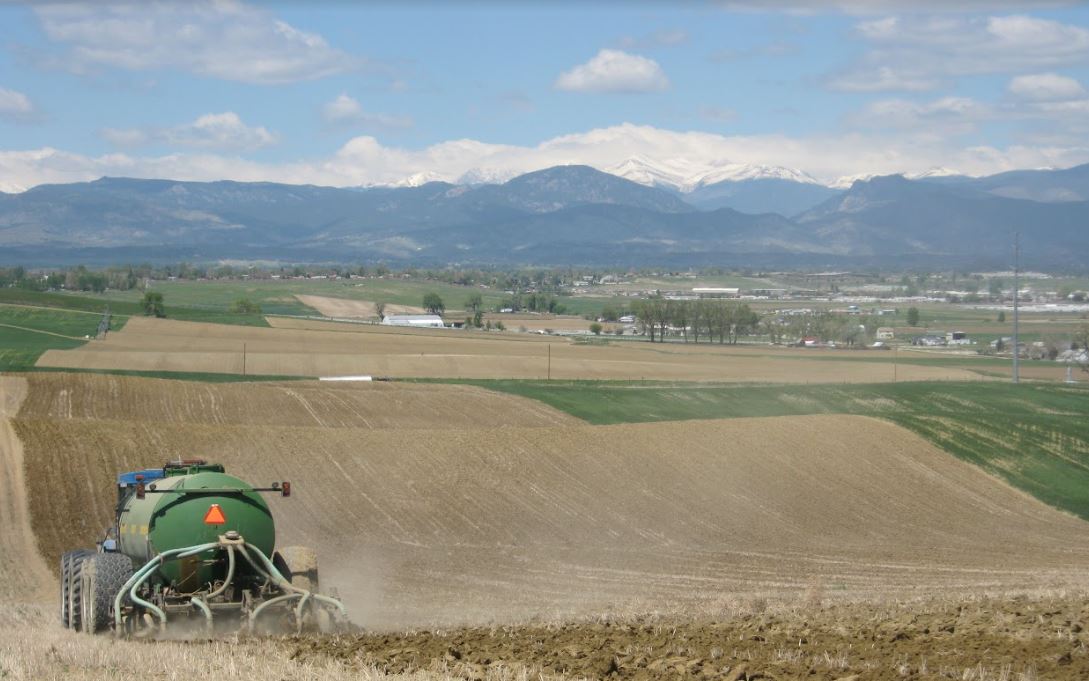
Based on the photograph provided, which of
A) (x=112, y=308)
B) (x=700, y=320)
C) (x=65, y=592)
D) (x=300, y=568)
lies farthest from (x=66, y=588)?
(x=700, y=320)

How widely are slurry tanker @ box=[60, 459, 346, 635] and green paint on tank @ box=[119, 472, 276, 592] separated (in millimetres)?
15

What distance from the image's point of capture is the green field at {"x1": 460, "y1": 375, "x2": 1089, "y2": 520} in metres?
51.8

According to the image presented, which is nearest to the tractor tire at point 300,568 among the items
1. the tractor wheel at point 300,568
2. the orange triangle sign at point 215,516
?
the tractor wheel at point 300,568

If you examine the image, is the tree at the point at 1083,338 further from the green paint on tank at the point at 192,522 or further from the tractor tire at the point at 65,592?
the tractor tire at the point at 65,592

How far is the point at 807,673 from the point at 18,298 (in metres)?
105

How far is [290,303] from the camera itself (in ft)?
534

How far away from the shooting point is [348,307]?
541ft

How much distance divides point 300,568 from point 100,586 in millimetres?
2985

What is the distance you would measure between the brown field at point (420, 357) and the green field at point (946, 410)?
298 inches

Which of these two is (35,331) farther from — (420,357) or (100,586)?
(100,586)

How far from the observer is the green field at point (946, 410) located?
5175cm

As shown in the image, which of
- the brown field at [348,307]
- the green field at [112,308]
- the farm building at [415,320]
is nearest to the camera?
the green field at [112,308]

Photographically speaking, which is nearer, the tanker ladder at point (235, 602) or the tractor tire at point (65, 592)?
the tanker ladder at point (235, 602)

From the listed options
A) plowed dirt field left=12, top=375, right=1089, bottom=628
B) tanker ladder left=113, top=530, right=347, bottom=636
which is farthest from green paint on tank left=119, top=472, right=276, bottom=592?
plowed dirt field left=12, top=375, right=1089, bottom=628
